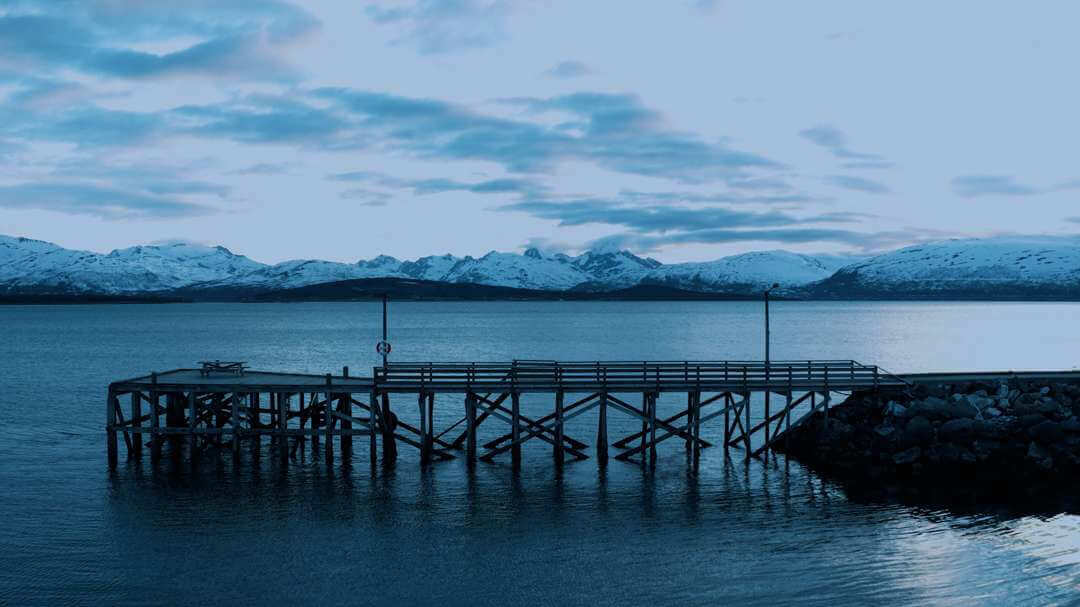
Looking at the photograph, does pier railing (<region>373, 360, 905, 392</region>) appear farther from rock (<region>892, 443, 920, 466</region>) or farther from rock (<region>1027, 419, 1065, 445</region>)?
rock (<region>1027, 419, 1065, 445</region>)

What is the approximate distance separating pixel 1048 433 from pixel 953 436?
148 inches

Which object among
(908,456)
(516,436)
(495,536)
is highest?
(516,436)

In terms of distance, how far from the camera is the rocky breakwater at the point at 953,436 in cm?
3634

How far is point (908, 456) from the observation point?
36.9 m

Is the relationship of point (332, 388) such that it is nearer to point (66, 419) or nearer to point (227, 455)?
point (227, 455)

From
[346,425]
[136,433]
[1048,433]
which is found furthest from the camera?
[346,425]

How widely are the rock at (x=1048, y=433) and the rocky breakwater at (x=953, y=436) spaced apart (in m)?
0.02

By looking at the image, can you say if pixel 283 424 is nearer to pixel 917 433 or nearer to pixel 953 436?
pixel 917 433

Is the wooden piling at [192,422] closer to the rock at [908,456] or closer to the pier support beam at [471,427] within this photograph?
the pier support beam at [471,427]

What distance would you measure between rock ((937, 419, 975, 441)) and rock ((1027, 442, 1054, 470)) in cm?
225

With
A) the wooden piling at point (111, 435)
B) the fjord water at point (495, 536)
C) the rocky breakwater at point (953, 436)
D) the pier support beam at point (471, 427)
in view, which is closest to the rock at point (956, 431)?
the rocky breakwater at point (953, 436)

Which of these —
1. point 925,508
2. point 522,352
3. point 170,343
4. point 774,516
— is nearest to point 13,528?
point 774,516

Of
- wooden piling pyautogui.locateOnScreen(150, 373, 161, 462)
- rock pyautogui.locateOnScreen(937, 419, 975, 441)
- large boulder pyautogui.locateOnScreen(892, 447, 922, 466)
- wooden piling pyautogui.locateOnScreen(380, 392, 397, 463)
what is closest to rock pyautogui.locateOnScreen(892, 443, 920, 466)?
large boulder pyautogui.locateOnScreen(892, 447, 922, 466)

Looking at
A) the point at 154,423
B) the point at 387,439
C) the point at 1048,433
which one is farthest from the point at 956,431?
the point at 154,423
